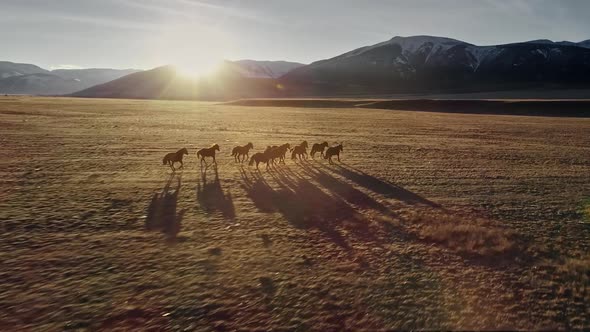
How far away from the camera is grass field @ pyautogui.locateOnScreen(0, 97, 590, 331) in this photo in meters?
7.21

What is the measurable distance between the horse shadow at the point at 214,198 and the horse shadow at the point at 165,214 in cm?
95

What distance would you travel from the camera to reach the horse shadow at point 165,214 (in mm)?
11328

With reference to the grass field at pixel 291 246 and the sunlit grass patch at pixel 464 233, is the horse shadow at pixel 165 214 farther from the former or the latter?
the sunlit grass patch at pixel 464 233

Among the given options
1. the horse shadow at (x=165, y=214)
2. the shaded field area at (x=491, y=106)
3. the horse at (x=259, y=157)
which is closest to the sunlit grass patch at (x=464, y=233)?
the horse shadow at (x=165, y=214)

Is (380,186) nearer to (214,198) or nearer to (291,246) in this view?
(214,198)

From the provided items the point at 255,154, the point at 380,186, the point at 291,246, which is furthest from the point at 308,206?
the point at 255,154

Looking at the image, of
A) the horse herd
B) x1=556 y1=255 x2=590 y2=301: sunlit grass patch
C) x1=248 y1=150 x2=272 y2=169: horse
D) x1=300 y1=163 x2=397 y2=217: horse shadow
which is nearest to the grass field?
x1=556 y1=255 x2=590 y2=301: sunlit grass patch

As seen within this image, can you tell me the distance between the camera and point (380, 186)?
1678 centimetres

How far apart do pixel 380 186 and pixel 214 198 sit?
305 inches

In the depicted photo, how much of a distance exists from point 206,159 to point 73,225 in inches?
456

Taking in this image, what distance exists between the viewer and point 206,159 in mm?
22562

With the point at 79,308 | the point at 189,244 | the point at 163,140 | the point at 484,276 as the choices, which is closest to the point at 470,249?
the point at 484,276

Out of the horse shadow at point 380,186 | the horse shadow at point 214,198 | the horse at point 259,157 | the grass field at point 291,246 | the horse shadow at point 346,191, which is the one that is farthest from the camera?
the horse at point 259,157

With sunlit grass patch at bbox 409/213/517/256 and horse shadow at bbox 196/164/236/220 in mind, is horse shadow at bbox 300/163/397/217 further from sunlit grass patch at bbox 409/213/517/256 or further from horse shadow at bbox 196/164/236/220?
horse shadow at bbox 196/164/236/220
